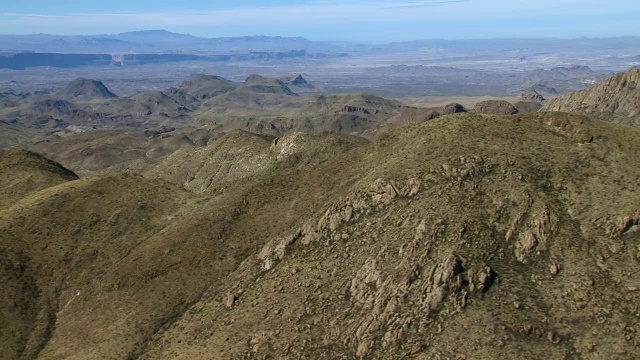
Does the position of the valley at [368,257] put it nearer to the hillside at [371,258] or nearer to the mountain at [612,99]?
the hillside at [371,258]

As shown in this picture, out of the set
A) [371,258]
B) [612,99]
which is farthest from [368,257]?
[612,99]

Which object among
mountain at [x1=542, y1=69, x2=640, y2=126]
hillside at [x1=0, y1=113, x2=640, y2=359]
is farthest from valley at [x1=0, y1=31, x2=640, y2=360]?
mountain at [x1=542, y1=69, x2=640, y2=126]

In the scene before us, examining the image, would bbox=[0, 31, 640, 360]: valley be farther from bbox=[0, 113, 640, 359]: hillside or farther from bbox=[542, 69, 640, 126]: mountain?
bbox=[542, 69, 640, 126]: mountain

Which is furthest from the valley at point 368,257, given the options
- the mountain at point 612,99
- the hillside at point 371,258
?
the mountain at point 612,99

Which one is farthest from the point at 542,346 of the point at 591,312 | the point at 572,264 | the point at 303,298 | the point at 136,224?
the point at 136,224

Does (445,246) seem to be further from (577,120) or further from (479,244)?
(577,120)
